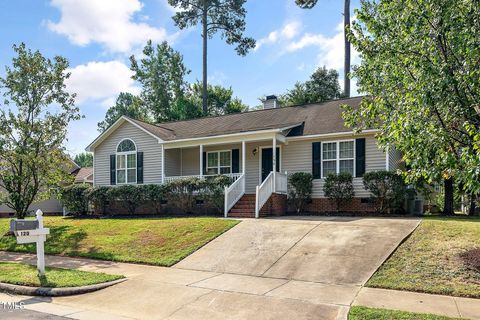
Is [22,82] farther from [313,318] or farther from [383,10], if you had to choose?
[313,318]

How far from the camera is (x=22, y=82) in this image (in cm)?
1647

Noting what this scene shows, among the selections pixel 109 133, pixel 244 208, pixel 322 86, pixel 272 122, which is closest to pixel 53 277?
pixel 244 208

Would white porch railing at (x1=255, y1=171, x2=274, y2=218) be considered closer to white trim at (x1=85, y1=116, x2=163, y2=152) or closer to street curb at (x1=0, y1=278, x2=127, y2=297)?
white trim at (x1=85, y1=116, x2=163, y2=152)

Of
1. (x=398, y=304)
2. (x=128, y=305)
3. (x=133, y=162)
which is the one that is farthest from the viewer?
(x=133, y=162)

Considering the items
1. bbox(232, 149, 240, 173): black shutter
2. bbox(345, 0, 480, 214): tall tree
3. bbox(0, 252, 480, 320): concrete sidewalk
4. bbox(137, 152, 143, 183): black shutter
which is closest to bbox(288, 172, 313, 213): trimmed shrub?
bbox(232, 149, 240, 173): black shutter

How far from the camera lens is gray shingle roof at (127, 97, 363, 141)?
18.5 meters

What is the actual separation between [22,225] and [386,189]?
1228 cm

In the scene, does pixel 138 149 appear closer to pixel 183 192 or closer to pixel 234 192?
pixel 183 192

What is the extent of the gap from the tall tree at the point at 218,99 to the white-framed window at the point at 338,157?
26.7 m

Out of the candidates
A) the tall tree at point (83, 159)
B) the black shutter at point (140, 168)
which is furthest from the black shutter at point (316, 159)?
the tall tree at point (83, 159)

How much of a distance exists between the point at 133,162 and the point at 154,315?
51.1ft

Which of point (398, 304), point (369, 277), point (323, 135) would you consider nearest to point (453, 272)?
point (369, 277)

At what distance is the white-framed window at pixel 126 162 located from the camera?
70.6 feet

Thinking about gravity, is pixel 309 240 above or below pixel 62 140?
below
